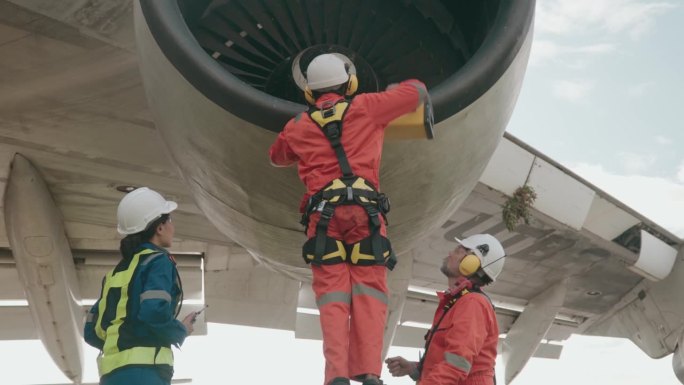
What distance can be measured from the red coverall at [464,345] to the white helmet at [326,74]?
3.45 ft

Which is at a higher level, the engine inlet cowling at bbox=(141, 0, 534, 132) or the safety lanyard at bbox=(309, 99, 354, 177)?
the engine inlet cowling at bbox=(141, 0, 534, 132)

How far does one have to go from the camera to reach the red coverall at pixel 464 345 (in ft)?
10.6

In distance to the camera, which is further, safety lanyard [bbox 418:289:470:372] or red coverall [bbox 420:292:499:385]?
safety lanyard [bbox 418:289:470:372]

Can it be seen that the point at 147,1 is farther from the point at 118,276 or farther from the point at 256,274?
the point at 256,274

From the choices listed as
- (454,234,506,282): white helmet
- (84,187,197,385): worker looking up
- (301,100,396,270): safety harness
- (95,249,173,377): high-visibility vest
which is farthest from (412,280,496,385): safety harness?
(95,249,173,377): high-visibility vest

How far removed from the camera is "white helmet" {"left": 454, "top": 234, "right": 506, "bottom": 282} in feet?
12.6

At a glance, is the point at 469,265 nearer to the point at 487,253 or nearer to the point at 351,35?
the point at 487,253

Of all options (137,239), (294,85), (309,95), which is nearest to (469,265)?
(309,95)

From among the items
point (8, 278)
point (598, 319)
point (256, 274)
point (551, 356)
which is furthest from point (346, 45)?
point (551, 356)

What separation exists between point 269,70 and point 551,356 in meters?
9.34

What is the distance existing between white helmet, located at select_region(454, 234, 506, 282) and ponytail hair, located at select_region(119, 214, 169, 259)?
1.40 metres

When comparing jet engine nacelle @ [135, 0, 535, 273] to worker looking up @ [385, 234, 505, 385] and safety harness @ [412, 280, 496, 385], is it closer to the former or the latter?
worker looking up @ [385, 234, 505, 385]

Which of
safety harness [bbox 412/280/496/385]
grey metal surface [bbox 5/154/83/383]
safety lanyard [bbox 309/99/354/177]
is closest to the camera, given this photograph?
safety lanyard [bbox 309/99/354/177]

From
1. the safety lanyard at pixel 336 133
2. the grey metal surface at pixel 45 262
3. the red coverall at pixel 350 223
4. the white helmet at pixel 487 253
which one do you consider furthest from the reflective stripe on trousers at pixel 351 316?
the grey metal surface at pixel 45 262
